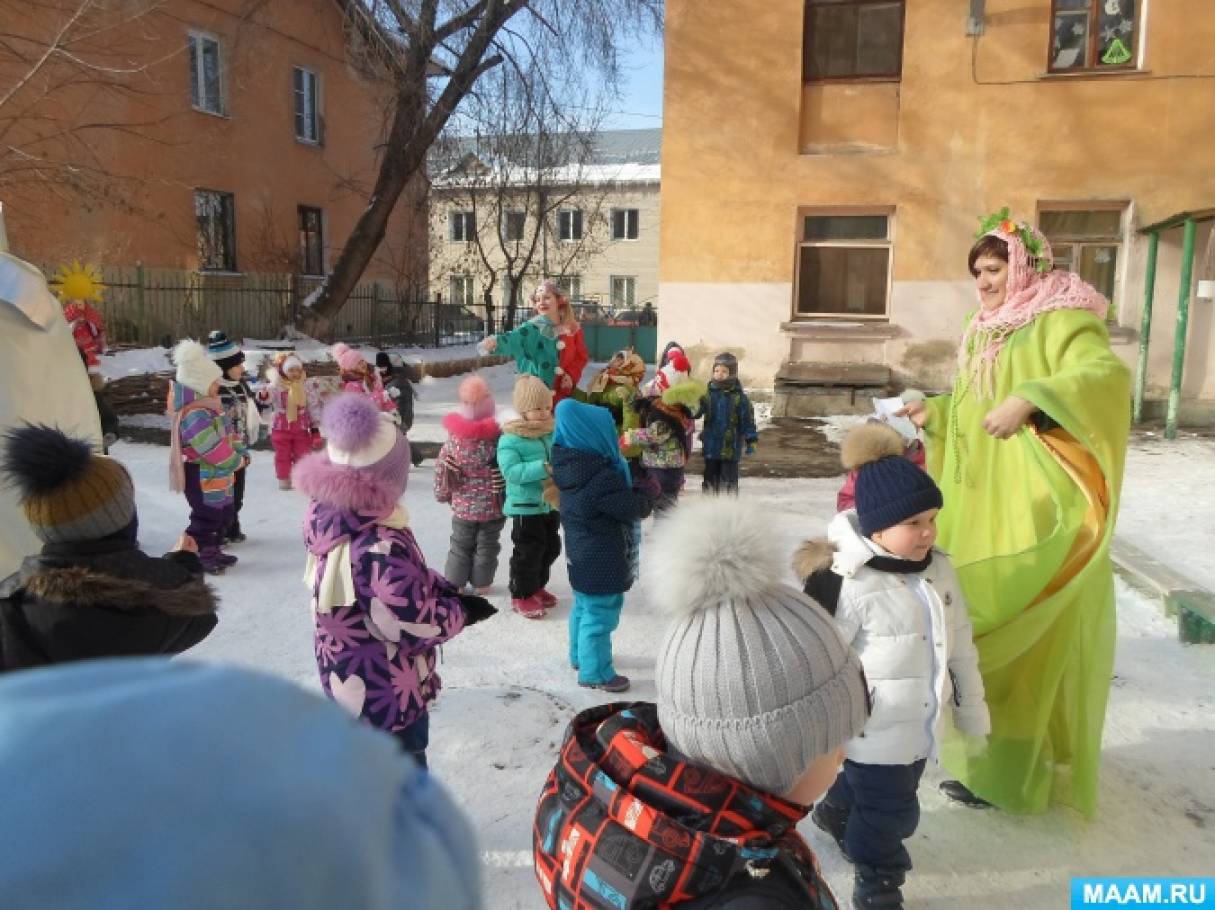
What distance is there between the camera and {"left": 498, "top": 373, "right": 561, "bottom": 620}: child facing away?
448 centimetres

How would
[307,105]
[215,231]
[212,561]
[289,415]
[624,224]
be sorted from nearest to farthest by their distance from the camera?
[212,561], [289,415], [215,231], [307,105], [624,224]

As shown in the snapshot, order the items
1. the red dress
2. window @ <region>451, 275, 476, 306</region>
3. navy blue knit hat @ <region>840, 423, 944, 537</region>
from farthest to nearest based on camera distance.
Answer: window @ <region>451, 275, 476, 306</region>
the red dress
navy blue knit hat @ <region>840, 423, 944, 537</region>

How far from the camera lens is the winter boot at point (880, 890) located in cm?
229

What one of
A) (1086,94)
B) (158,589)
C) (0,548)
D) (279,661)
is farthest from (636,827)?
(1086,94)

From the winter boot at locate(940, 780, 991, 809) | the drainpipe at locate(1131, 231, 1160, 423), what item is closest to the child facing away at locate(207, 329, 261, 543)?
the winter boot at locate(940, 780, 991, 809)

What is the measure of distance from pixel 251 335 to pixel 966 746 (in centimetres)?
1767

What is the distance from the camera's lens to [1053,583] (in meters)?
2.70

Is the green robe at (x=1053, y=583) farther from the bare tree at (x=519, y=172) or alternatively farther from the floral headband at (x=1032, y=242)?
the bare tree at (x=519, y=172)

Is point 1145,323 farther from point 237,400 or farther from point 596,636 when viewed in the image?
point 237,400

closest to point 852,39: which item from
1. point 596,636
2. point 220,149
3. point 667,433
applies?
point 667,433

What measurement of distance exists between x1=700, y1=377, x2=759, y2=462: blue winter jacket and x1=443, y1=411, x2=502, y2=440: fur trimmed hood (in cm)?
224

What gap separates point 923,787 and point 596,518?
160cm

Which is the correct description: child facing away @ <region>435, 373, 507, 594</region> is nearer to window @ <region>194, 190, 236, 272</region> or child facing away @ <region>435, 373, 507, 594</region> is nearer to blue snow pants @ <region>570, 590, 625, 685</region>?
blue snow pants @ <region>570, 590, 625, 685</region>

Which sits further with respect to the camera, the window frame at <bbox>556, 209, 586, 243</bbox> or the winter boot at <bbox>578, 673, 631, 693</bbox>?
the window frame at <bbox>556, 209, 586, 243</bbox>
